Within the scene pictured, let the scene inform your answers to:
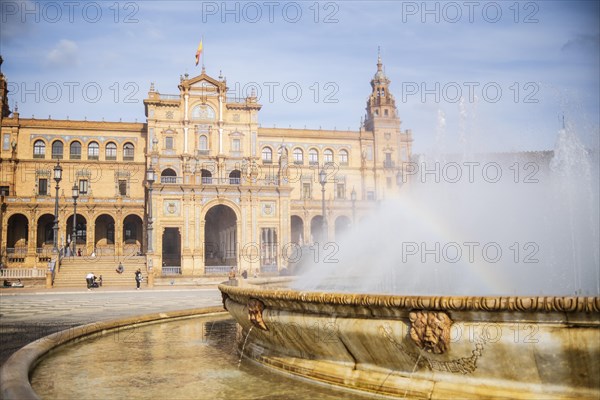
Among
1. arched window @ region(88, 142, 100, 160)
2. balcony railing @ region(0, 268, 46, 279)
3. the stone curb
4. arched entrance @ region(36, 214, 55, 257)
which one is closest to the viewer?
the stone curb

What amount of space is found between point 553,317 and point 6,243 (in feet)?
167

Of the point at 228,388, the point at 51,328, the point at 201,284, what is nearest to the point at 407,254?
the point at 228,388

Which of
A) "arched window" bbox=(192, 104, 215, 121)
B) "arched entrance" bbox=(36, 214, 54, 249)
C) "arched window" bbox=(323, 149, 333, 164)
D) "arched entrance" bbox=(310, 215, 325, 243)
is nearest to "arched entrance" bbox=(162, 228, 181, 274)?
"arched entrance" bbox=(36, 214, 54, 249)

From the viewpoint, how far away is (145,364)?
20.6 feet

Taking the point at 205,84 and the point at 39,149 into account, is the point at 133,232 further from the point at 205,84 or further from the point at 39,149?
the point at 205,84

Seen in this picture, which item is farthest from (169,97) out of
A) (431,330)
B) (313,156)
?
(431,330)

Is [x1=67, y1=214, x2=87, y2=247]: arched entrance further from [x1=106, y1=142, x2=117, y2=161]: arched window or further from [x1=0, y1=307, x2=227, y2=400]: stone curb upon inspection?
[x1=0, y1=307, x2=227, y2=400]: stone curb

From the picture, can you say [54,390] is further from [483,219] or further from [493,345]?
[483,219]

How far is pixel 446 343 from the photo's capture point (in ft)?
14.1

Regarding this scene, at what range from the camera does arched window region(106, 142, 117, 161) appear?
54906 millimetres

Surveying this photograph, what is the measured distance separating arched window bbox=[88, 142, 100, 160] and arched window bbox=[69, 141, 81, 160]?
104 cm

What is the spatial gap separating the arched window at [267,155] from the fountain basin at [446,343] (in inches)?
2119

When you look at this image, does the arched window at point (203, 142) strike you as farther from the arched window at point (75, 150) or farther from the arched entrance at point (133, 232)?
the arched window at point (75, 150)

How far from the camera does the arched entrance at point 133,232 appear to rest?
51469mm
